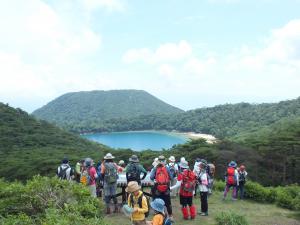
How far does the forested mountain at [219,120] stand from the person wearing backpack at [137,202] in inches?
3557

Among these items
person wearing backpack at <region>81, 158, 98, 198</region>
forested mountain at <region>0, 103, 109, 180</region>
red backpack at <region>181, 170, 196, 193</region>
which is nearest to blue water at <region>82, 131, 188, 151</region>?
forested mountain at <region>0, 103, 109, 180</region>

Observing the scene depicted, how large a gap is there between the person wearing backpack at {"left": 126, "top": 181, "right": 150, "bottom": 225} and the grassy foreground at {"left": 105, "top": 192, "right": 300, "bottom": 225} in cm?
233

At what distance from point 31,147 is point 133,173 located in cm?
5711

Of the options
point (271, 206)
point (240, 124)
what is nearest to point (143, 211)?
point (271, 206)

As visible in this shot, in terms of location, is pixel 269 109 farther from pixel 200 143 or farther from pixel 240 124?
pixel 200 143

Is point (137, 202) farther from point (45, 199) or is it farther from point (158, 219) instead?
point (45, 199)

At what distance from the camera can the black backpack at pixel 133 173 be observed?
9.66 metres

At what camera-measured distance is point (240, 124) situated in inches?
4577

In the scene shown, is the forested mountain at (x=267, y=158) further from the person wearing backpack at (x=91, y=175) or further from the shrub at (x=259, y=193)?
the person wearing backpack at (x=91, y=175)

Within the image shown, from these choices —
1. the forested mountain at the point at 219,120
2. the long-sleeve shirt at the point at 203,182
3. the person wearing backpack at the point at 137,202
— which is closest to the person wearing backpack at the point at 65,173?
the long-sleeve shirt at the point at 203,182

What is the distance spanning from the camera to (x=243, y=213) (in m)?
11.2

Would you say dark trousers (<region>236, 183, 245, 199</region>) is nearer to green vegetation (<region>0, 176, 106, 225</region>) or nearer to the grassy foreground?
the grassy foreground

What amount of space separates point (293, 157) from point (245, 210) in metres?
25.0

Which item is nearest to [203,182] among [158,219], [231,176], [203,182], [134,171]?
[203,182]
